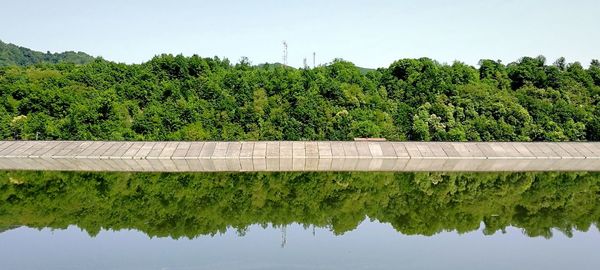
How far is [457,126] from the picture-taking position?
39500 millimetres

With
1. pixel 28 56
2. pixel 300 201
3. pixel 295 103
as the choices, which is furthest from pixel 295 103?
pixel 28 56

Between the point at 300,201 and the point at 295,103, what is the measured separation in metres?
19.2

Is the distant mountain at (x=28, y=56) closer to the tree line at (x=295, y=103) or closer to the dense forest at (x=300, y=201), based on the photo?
the tree line at (x=295, y=103)

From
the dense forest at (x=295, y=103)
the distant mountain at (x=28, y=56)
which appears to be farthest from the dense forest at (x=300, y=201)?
the distant mountain at (x=28, y=56)

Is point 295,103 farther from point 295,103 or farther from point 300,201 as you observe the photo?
point 300,201

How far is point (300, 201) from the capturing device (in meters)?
22.4

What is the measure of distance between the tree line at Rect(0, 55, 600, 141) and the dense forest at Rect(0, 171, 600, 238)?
37.2 ft

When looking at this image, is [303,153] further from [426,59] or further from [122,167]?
[426,59]

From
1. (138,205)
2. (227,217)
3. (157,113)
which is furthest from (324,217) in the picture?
(157,113)

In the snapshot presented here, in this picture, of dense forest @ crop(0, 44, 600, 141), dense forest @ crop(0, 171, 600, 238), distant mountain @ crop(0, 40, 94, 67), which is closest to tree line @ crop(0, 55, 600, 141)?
dense forest @ crop(0, 44, 600, 141)

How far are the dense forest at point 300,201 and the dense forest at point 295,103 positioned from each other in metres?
11.3

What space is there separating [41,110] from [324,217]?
1023 inches

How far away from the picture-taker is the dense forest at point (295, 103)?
38719mm

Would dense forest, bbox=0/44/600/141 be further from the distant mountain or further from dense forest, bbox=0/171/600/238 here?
the distant mountain
